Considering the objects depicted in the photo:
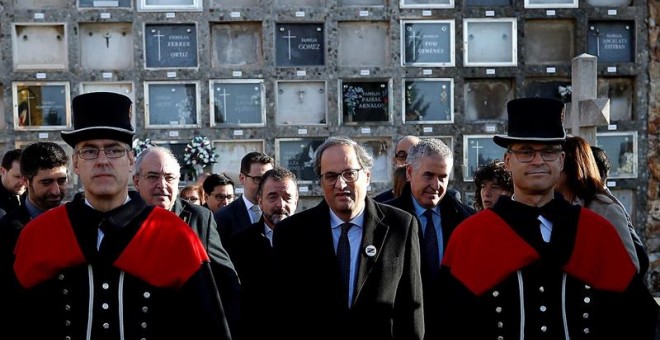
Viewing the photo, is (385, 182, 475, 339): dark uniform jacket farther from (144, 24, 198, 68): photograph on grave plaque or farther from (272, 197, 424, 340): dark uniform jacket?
(144, 24, 198, 68): photograph on grave plaque

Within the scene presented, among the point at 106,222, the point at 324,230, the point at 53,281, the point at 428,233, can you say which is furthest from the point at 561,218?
the point at 53,281

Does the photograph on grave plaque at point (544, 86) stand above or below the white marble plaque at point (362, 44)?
below

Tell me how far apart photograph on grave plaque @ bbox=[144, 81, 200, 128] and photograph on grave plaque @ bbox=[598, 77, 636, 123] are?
4.89 m

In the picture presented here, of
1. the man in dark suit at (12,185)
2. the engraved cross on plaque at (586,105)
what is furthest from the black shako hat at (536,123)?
the engraved cross on plaque at (586,105)

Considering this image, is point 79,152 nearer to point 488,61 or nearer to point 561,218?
point 561,218

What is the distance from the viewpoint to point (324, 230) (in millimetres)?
3236

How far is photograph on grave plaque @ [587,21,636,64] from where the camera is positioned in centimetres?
921

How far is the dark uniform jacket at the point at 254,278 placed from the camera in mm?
3236

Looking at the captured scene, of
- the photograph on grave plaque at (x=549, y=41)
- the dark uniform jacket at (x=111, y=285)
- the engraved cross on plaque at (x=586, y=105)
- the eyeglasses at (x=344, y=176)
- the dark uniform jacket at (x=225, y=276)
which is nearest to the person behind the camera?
the dark uniform jacket at (x=111, y=285)

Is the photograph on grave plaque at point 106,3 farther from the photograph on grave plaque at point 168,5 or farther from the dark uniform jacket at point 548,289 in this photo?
the dark uniform jacket at point 548,289

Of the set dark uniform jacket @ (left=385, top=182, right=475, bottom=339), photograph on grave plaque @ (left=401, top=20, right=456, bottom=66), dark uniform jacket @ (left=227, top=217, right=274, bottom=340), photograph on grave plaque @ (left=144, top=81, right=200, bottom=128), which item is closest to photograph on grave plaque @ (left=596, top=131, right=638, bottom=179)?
photograph on grave plaque @ (left=401, top=20, right=456, bottom=66)

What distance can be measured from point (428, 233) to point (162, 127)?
554cm

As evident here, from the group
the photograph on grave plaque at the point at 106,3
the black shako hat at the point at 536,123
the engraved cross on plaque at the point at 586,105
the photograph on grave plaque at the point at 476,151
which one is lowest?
the photograph on grave plaque at the point at 476,151

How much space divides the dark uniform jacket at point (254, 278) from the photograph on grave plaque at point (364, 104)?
4.74 meters
